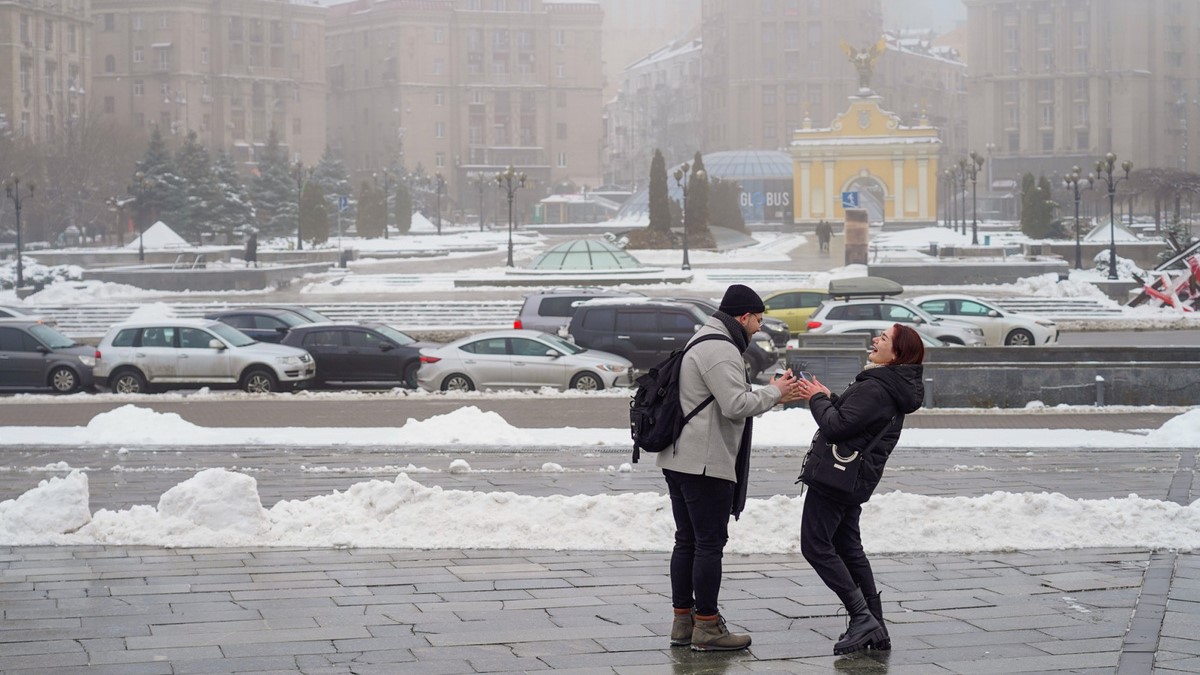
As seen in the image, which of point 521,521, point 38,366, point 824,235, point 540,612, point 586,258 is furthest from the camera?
point 824,235

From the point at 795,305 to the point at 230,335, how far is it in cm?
1259

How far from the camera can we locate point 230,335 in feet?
79.8

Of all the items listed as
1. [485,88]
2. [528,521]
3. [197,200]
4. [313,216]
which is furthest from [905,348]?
[485,88]

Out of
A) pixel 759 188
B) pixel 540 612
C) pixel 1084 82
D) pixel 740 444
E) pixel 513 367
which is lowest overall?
pixel 540 612

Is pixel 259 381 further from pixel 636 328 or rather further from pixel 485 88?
pixel 485 88

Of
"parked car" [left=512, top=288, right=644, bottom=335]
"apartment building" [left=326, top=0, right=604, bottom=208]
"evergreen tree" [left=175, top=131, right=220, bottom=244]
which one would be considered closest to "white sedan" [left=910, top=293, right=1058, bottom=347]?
"parked car" [left=512, top=288, right=644, bottom=335]

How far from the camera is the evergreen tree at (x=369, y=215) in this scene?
8088 cm

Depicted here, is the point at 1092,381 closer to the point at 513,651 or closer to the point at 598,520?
the point at 598,520

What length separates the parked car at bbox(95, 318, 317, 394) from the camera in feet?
77.4

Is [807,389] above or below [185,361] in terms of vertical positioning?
above

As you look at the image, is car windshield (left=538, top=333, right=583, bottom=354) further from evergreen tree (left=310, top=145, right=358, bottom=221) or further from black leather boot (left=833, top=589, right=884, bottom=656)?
evergreen tree (left=310, top=145, right=358, bottom=221)

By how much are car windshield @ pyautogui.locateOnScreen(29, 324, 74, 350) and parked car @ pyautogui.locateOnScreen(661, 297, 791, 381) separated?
33.8ft

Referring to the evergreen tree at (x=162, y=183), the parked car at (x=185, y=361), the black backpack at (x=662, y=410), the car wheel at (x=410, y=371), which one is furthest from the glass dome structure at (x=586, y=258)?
the black backpack at (x=662, y=410)

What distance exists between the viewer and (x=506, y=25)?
447 feet
